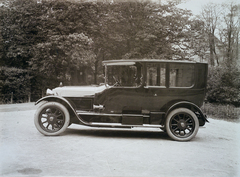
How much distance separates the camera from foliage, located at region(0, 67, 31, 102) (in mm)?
4504

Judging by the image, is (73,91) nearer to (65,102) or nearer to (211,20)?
(65,102)

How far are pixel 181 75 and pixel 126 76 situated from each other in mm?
1209

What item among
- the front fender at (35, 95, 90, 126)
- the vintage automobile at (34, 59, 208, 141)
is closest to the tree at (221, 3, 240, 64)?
the vintage automobile at (34, 59, 208, 141)

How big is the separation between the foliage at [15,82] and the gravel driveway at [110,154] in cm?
34

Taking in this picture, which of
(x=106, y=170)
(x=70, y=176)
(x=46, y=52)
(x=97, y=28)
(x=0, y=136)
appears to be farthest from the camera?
(x=97, y=28)

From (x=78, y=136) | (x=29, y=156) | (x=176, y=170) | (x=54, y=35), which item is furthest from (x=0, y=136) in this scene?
(x=176, y=170)

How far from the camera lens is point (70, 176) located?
297 centimetres

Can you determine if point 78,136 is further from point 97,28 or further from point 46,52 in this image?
point 97,28

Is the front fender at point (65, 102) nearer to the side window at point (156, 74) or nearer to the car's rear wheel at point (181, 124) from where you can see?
the side window at point (156, 74)

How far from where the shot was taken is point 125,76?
5141mm

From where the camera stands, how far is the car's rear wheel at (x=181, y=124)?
16.6 ft

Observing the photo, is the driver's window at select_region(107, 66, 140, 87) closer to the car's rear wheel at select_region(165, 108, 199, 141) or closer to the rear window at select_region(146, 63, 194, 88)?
the rear window at select_region(146, 63, 194, 88)

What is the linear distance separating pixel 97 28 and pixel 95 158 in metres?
3.42

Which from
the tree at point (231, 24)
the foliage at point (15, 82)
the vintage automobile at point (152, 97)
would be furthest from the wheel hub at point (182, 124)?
the foliage at point (15, 82)
